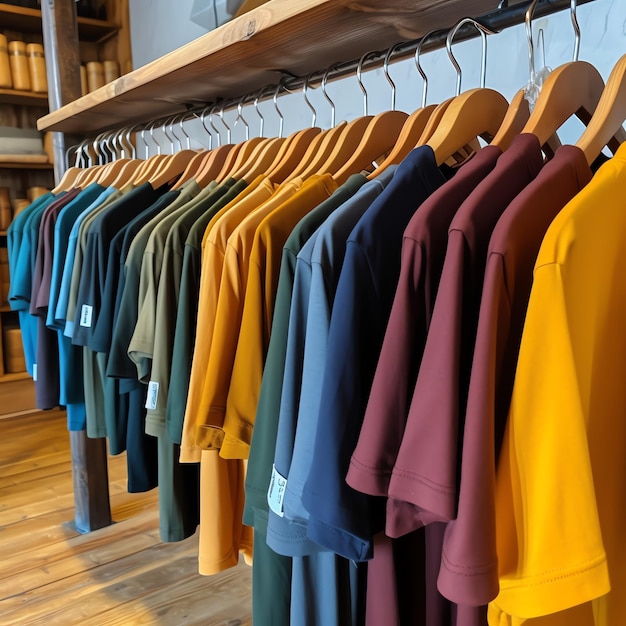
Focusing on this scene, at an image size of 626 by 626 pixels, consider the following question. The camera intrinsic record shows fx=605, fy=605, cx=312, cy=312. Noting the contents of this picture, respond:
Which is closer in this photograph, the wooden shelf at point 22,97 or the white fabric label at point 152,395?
the white fabric label at point 152,395

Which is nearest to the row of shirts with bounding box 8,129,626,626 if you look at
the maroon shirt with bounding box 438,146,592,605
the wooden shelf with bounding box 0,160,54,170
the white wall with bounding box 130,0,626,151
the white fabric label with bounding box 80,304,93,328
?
the maroon shirt with bounding box 438,146,592,605

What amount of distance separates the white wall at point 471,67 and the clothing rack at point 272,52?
12.2 inches

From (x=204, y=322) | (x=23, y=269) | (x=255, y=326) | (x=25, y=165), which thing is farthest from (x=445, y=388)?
(x=25, y=165)

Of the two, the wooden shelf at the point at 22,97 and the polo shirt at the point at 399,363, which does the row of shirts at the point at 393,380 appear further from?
the wooden shelf at the point at 22,97

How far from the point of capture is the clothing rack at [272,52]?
874 millimetres

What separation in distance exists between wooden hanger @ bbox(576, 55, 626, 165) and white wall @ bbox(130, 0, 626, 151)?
80 centimetres

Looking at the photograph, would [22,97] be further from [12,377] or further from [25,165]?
[12,377]

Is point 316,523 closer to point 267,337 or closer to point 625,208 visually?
point 267,337

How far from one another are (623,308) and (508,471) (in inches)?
8.5

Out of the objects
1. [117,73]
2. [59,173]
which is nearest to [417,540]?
[59,173]

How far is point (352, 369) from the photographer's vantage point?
65 cm

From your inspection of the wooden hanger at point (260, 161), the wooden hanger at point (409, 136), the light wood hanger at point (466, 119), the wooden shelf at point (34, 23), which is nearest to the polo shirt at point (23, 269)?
the wooden hanger at point (260, 161)

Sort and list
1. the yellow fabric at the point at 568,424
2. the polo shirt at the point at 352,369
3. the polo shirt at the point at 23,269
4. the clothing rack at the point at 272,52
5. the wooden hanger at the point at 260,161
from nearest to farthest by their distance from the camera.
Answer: the yellow fabric at the point at 568,424 → the polo shirt at the point at 352,369 → the clothing rack at the point at 272,52 → the wooden hanger at the point at 260,161 → the polo shirt at the point at 23,269

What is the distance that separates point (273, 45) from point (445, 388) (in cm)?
71
